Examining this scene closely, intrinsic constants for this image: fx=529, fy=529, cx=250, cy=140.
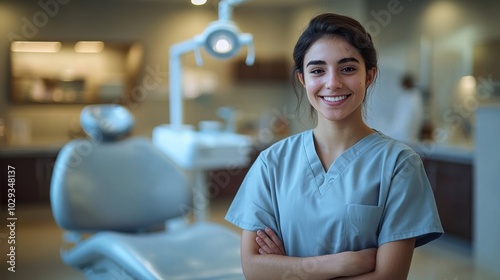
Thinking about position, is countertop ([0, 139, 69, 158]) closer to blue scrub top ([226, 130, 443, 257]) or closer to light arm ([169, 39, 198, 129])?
light arm ([169, 39, 198, 129])

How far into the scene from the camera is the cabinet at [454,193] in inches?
109

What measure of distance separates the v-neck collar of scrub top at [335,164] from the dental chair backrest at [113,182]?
0.90m

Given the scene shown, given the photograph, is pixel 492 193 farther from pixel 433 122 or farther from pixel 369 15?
pixel 369 15

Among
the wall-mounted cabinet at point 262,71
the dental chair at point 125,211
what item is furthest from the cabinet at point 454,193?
the wall-mounted cabinet at point 262,71

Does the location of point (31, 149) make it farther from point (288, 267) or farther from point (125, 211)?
point (288, 267)

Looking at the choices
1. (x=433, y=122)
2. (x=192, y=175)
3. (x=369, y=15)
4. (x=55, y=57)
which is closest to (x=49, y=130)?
(x=55, y=57)

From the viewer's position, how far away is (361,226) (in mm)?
747

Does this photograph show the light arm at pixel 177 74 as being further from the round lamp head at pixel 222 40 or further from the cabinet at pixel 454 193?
the cabinet at pixel 454 193

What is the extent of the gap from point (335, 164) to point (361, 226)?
0.10 m

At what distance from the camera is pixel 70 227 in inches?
59.4

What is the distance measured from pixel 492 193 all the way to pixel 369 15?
153 cm

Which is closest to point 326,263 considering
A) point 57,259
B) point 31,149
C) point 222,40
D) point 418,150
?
point 222,40

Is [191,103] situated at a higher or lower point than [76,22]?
lower

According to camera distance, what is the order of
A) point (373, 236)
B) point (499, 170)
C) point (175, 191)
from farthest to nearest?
point (499, 170), point (175, 191), point (373, 236)
